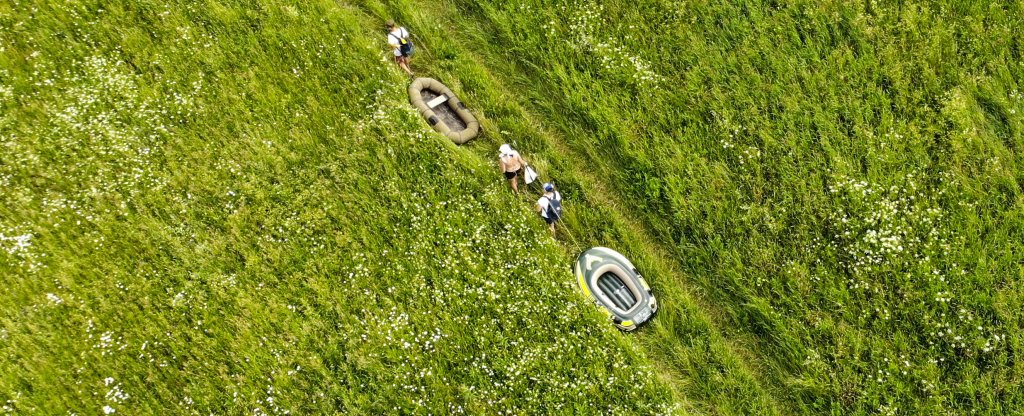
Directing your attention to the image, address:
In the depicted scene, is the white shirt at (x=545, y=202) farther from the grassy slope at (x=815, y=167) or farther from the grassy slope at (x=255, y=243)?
the grassy slope at (x=815, y=167)

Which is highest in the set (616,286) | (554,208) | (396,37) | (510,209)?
(396,37)

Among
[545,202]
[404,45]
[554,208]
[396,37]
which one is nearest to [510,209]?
[545,202]

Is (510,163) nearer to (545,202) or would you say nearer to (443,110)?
(545,202)

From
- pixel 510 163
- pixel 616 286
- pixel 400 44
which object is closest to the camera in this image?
pixel 616 286

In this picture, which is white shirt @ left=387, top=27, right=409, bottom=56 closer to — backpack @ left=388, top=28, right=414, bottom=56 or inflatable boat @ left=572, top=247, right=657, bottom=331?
backpack @ left=388, top=28, right=414, bottom=56

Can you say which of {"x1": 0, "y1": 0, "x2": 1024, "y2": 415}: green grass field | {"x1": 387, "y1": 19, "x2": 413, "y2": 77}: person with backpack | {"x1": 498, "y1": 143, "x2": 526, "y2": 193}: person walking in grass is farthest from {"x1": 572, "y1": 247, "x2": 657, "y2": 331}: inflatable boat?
{"x1": 387, "y1": 19, "x2": 413, "y2": 77}: person with backpack

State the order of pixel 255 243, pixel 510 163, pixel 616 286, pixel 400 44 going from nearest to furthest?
pixel 255 243 → pixel 616 286 → pixel 510 163 → pixel 400 44
